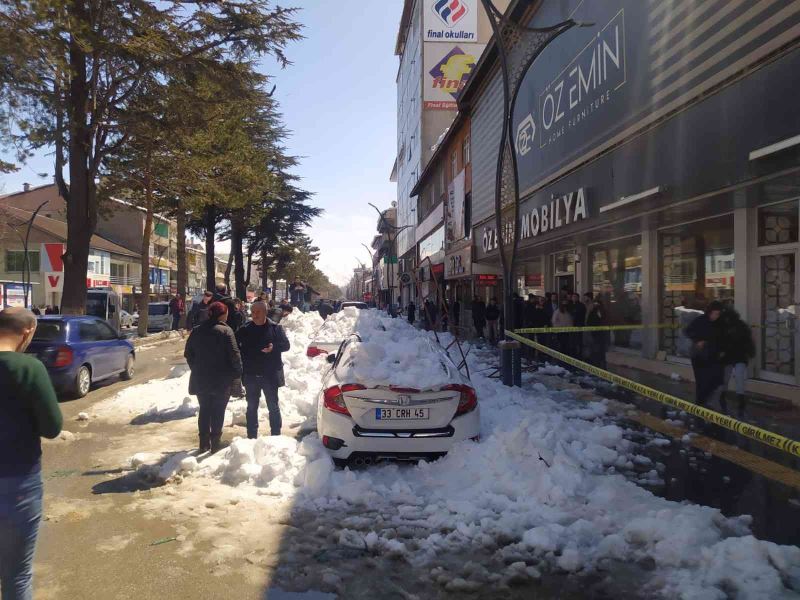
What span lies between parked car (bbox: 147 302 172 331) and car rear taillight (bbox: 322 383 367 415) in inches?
1195

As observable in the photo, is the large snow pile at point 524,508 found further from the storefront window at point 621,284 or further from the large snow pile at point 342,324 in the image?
the large snow pile at point 342,324

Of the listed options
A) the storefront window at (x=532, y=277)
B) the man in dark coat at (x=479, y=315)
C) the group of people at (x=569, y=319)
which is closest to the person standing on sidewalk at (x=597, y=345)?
the group of people at (x=569, y=319)

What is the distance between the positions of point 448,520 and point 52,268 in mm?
17149

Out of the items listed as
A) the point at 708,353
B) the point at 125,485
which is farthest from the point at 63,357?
the point at 708,353

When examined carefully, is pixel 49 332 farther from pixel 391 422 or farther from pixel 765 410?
pixel 765 410

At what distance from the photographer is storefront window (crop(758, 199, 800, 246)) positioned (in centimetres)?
880

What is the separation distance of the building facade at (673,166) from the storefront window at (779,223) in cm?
2

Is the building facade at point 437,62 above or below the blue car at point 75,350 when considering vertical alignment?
above

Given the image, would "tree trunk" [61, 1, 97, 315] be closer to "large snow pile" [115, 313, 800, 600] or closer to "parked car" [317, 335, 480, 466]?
"large snow pile" [115, 313, 800, 600]

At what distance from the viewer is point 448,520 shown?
4.54 meters

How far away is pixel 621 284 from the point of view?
14508mm

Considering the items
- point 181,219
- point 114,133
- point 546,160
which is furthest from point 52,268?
point 546,160

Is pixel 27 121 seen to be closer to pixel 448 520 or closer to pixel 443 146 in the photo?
pixel 448 520

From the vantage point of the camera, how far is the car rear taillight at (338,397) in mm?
5770
